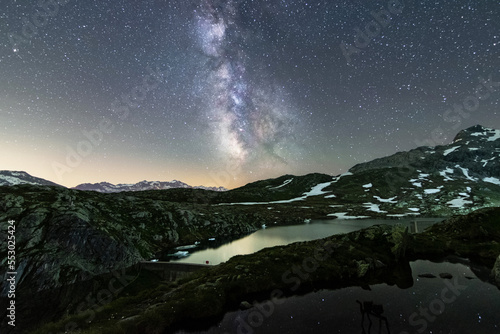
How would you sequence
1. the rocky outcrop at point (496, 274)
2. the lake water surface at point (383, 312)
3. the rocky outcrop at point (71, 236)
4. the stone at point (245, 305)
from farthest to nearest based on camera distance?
the rocky outcrop at point (71, 236) → the rocky outcrop at point (496, 274) → the stone at point (245, 305) → the lake water surface at point (383, 312)

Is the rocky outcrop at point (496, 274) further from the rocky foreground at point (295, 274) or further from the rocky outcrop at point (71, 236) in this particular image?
the rocky outcrop at point (71, 236)

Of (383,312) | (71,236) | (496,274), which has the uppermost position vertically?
(71,236)

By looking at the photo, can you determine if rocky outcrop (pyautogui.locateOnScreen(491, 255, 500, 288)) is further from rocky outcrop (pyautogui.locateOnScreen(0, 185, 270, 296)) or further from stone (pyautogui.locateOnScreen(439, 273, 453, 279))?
rocky outcrop (pyautogui.locateOnScreen(0, 185, 270, 296))

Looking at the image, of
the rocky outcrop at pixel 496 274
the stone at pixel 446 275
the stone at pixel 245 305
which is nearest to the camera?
the stone at pixel 245 305

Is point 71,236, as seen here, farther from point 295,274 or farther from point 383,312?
point 383,312

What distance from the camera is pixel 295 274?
39656 millimetres

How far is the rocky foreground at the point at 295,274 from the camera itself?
28031 millimetres

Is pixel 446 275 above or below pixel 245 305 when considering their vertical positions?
above

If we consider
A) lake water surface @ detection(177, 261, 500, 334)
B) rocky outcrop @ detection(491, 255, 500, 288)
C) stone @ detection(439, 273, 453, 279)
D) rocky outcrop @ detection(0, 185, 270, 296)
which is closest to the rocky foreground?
rocky outcrop @ detection(491, 255, 500, 288)

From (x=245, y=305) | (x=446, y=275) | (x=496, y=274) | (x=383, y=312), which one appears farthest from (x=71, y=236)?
(x=496, y=274)

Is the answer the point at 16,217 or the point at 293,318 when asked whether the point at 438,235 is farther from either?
the point at 16,217

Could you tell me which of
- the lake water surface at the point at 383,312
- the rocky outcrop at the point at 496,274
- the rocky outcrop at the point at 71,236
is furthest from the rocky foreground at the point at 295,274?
the rocky outcrop at the point at 71,236

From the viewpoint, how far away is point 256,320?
1077 inches

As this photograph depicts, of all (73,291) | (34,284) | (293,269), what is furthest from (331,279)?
(34,284)
